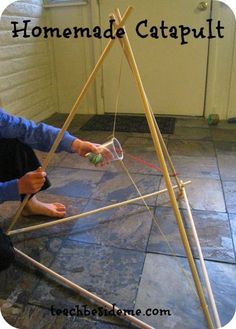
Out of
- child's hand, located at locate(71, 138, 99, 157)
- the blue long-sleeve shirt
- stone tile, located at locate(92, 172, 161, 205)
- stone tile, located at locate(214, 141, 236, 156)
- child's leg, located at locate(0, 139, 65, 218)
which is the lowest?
stone tile, located at locate(92, 172, 161, 205)

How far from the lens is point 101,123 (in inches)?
93.7

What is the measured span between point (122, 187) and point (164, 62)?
4.32ft

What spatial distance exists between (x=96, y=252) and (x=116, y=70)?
1.77 metres

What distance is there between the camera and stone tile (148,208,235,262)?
1014 mm

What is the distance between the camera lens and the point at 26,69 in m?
2.21

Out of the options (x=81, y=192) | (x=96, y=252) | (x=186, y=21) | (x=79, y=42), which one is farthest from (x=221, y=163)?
(x=79, y=42)

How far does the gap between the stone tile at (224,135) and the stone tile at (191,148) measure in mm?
108

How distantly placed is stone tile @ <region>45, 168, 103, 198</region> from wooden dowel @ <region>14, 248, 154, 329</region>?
0.45 m

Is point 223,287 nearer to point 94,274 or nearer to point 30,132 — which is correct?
point 94,274

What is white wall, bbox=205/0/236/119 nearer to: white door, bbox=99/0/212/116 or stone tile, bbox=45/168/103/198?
white door, bbox=99/0/212/116

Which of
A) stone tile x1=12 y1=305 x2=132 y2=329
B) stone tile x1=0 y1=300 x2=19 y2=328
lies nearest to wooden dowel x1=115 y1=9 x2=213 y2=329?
stone tile x1=12 y1=305 x2=132 y2=329

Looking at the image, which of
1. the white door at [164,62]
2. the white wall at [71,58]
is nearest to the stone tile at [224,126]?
the white door at [164,62]

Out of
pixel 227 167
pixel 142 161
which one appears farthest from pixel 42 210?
pixel 227 167

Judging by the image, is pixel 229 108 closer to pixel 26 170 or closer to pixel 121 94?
pixel 121 94
